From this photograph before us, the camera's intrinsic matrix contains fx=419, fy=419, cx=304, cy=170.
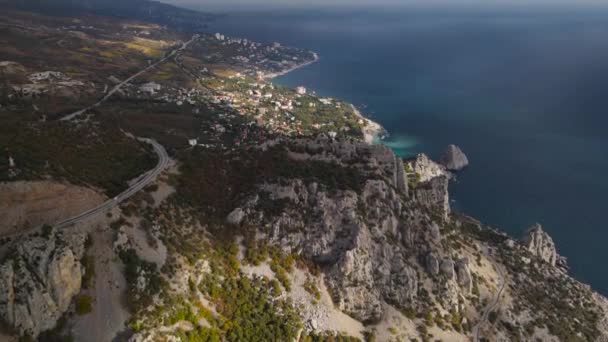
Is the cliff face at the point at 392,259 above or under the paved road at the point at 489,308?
above

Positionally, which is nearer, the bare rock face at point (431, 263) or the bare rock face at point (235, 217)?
the bare rock face at point (235, 217)

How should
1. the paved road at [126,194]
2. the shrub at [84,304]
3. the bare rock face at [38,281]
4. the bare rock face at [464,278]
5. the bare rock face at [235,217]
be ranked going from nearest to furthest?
1. the bare rock face at [38,281]
2. the shrub at [84,304]
3. the paved road at [126,194]
4. the bare rock face at [235,217]
5. the bare rock face at [464,278]

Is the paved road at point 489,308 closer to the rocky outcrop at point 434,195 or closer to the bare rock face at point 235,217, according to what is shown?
the rocky outcrop at point 434,195

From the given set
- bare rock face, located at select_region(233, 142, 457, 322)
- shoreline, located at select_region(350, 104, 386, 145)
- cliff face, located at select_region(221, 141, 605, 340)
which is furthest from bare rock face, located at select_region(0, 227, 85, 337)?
shoreline, located at select_region(350, 104, 386, 145)

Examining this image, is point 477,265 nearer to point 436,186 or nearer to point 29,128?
point 436,186

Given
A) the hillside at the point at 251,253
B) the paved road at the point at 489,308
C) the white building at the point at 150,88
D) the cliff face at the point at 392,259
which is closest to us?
the hillside at the point at 251,253

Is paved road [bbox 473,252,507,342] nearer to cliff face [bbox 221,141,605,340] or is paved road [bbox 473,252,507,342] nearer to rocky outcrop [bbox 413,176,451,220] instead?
cliff face [bbox 221,141,605,340]

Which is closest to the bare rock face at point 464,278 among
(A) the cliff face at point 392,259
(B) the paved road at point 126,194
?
(A) the cliff face at point 392,259

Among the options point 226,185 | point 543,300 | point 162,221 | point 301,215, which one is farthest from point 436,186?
point 162,221
